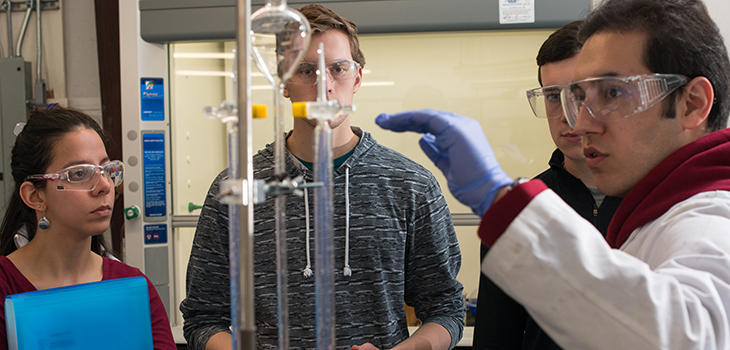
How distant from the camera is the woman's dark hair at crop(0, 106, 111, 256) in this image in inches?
58.1

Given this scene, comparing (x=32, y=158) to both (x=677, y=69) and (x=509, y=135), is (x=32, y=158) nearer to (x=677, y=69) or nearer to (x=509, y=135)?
(x=677, y=69)

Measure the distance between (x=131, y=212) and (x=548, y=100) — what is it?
6.82 feet

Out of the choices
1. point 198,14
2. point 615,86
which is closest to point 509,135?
point 198,14

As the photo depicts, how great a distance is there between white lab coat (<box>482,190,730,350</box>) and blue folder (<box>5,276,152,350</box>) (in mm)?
903

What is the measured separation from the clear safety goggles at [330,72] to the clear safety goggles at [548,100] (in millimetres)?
497

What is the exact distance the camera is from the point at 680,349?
0.60 metres

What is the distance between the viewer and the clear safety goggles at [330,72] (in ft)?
4.14

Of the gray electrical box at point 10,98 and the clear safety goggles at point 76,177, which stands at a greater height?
the gray electrical box at point 10,98

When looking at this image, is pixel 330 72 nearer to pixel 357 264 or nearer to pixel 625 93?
pixel 357 264

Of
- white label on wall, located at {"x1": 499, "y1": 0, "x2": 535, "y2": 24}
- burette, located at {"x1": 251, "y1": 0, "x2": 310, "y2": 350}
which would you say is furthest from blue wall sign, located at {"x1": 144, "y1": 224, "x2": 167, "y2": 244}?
burette, located at {"x1": 251, "y1": 0, "x2": 310, "y2": 350}

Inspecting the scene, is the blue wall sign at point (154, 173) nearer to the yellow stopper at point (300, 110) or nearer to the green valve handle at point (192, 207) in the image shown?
the green valve handle at point (192, 207)

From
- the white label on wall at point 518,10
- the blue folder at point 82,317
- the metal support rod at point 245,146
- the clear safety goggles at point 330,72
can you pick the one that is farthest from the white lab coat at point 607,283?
the white label on wall at point 518,10

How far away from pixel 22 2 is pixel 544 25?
3116mm

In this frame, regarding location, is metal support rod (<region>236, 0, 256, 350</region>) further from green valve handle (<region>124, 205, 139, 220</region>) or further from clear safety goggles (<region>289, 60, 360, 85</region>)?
green valve handle (<region>124, 205, 139, 220</region>)
